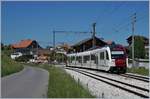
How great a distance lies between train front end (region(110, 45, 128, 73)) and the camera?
4239 cm

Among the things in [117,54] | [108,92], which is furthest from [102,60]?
[108,92]

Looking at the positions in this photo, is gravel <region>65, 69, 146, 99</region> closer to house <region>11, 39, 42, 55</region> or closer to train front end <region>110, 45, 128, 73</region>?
train front end <region>110, 45, 128, 73</region>

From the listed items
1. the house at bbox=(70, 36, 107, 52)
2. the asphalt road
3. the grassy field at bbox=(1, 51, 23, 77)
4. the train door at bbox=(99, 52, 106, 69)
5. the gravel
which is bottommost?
the gravel

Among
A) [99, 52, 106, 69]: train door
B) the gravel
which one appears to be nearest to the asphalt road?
the gravel

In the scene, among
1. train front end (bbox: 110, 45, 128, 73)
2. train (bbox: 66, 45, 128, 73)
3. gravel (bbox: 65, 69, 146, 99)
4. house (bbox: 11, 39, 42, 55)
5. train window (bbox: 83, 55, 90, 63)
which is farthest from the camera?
house (bbox: 11, 39, 42, 55)

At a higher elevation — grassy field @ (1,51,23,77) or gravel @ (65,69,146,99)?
grassy field @ (1,51,23,77)

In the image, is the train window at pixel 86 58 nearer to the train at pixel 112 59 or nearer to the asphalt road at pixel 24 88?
the train at pixel 112 59

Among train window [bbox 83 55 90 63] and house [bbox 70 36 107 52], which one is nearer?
train window [bbox 83 55 90 63]

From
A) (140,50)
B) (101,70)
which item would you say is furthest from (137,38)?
(101,70)

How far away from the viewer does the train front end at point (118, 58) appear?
42388 mm

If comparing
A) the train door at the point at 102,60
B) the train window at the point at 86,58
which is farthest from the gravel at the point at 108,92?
the train window at the point at 86,58

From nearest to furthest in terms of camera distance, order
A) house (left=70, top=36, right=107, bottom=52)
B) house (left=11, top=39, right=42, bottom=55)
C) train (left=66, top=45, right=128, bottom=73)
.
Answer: train (left=66, top=45, right=128, bottom=73) < house (left=70, top=36, right=107, bottom=52) < house (left=11, top=39, right=42, bottom=55)

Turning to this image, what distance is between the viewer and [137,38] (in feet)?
322

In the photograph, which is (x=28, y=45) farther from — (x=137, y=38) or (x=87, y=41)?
(x=137, y=38)
